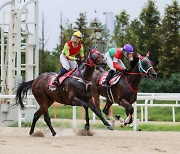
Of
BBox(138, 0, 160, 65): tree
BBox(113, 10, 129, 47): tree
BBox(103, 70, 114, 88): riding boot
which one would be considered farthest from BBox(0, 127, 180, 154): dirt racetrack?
BBox(113, 10, 129, 47): tree

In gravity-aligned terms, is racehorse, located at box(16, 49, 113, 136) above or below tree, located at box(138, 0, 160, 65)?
below

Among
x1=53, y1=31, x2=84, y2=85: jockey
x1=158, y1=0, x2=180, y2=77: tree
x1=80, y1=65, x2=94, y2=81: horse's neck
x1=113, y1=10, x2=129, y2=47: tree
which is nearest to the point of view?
x1=80, y1=65, x2=94, y2=81: horse's neck

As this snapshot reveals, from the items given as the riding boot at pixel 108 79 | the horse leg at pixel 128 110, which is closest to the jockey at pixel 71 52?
the riding boot at pixel 108 79

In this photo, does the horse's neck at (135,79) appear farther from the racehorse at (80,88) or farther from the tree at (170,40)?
the tree at (170,40)

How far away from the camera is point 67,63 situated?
13.6m

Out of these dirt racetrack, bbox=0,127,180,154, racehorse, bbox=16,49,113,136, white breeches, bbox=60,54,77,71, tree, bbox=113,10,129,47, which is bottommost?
dirt racetrack, bbox=0,127,180,154

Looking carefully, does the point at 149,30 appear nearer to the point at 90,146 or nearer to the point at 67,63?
the point at 67,63

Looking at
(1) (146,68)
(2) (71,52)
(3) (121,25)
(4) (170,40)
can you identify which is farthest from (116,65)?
(3) (121,25)

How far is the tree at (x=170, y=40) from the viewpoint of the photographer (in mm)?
30703

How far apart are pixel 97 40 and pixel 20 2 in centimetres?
404

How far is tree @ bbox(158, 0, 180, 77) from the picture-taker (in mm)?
30703

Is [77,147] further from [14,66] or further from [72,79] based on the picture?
[14,66]

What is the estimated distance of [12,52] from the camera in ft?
60.7

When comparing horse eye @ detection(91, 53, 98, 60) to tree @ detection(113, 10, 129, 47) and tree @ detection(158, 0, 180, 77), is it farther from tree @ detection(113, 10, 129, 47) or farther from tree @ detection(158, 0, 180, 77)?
tree @ detection(113, 10, 129, 47)
